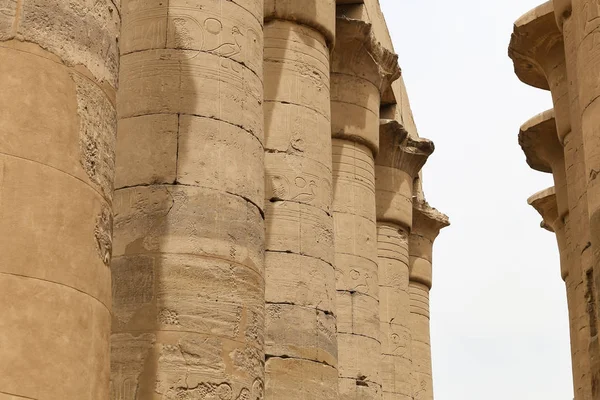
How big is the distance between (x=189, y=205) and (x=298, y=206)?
Answer: 4.01 m

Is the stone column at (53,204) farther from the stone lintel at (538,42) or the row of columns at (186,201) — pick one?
the stone lintel at (538,42)

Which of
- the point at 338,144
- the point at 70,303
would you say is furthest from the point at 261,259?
the point at 338,144

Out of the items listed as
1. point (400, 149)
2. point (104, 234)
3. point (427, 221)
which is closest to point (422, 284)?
point (427, 221)

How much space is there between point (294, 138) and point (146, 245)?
474cm

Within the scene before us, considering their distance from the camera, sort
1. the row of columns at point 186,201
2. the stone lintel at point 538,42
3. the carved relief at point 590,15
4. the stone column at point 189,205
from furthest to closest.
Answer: the stone lintel at point 538,42 < the carved relief at point 590,15 < the stone column at point 189,205 < the row of columns at point 186,201

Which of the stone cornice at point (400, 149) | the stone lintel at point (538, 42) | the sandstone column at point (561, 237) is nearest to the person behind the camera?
the stone lintel at point (538, 42)

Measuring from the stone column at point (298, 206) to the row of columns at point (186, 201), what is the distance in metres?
0.02

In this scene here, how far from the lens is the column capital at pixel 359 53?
60.7ft

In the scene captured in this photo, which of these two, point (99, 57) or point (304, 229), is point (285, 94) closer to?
point (304, 229)

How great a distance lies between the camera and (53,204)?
221 inches

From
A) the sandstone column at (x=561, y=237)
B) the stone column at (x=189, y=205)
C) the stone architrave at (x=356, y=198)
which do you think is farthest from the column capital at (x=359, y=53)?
the stone column at (x=189, y=205)

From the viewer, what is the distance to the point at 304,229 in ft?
43.5

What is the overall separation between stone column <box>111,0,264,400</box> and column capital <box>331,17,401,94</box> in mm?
8019

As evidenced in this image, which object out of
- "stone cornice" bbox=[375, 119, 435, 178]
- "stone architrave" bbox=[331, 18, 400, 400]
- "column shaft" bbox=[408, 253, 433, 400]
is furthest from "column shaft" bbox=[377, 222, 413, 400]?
"stone architrave" bbox=[331, 18, 400, 400]
